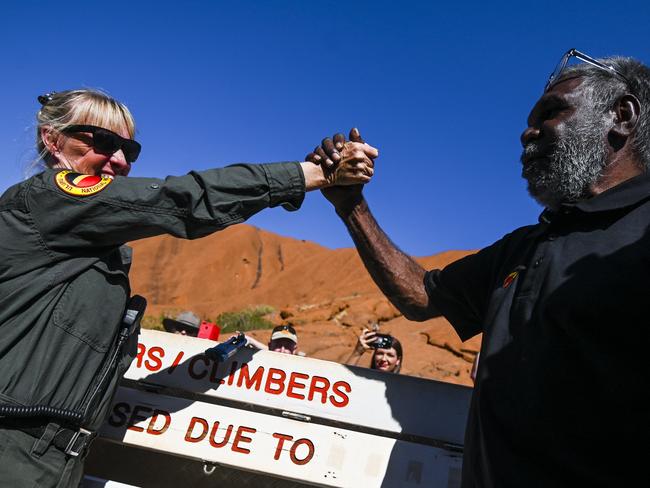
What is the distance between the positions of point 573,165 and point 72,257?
1850mm

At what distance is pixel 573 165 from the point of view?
2074mm

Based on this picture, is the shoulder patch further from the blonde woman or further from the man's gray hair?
the man's gray hair

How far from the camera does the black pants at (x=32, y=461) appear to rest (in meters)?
1.72

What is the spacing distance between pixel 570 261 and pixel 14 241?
1.77 m

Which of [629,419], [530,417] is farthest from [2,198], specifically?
[629,419]

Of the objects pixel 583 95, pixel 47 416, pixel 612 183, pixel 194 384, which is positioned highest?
pixel 583 95

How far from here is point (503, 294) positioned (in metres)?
1.89

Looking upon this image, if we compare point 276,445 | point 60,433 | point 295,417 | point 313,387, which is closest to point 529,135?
point 313,387

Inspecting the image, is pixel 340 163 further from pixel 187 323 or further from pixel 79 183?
pixel 187 323

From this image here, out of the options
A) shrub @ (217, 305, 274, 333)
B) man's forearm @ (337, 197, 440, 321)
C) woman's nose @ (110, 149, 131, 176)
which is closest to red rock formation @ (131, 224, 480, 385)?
shrub @ (217, 305, 274, 333)

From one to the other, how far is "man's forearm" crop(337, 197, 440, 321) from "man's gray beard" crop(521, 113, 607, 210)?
789 mm

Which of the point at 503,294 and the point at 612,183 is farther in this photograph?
the point at 612,183

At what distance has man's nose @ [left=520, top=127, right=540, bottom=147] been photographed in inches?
89.4

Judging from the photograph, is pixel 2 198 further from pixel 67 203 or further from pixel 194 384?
pixel 194 384
